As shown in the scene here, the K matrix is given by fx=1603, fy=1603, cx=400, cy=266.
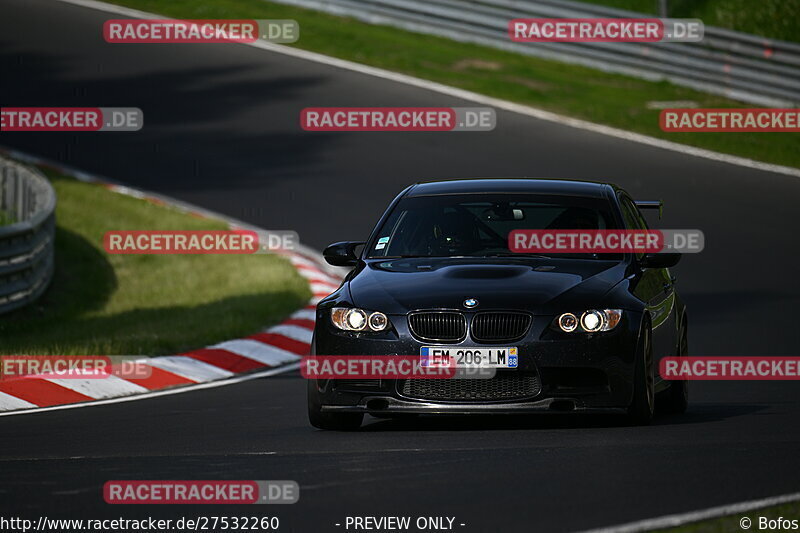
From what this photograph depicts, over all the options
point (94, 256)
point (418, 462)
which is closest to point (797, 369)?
point (418, 462)

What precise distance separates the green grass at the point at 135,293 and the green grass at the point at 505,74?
585cm

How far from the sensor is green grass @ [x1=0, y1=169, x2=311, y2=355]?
14.3 meters

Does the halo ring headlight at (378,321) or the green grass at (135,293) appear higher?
the halo ring headlight at (378,321)

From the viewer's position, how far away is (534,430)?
9.05m

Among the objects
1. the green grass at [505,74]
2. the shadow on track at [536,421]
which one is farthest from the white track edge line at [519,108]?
the shadow on track at [536,421]

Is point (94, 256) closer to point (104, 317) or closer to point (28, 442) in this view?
point (104, 317)

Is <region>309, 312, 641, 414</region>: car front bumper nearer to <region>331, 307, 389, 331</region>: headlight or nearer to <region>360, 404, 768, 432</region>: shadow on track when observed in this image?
<region>331, 307, 389, 331</region>: headlight

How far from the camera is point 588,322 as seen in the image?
28.9 ft

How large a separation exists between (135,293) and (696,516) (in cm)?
1250

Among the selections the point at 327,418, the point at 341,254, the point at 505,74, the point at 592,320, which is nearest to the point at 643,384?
→ the point at 592,320

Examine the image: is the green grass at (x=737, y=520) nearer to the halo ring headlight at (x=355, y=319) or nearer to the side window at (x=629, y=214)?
the halo ring headlight at (x=355, y=319)

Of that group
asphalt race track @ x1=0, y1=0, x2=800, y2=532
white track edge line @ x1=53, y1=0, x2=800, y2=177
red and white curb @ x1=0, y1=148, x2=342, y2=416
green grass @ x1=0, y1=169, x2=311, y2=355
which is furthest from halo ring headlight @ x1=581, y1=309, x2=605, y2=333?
white track edge line @ x1=53, y1=0, x2=800, y2=177

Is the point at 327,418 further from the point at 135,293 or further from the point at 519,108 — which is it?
the point at 519,108

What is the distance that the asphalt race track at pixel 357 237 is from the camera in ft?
23.0
